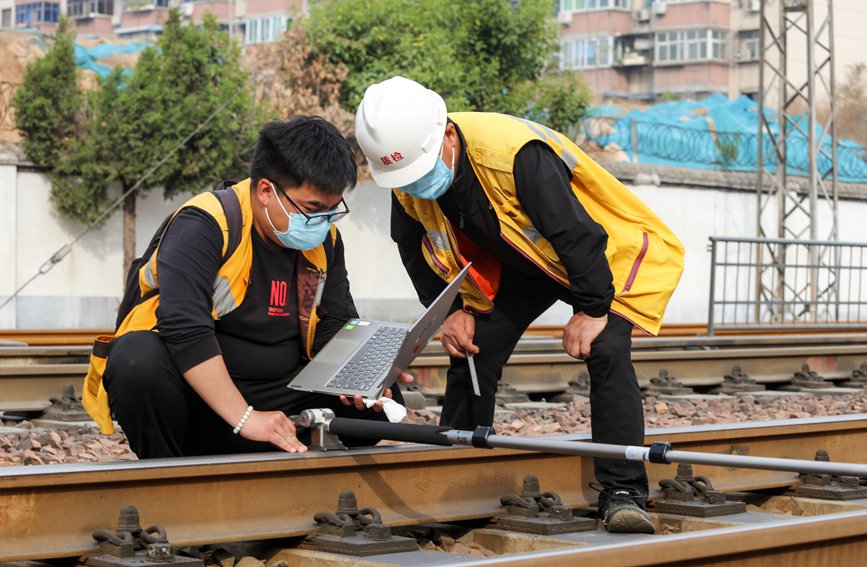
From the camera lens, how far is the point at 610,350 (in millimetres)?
4676

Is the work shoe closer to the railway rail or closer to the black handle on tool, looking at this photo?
the railway rail

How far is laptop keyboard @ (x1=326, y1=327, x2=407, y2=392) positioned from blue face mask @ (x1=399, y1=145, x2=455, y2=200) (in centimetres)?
49

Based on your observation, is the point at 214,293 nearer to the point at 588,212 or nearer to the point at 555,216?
the point at 555,216

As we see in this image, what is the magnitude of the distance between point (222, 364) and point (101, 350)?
1.68ft

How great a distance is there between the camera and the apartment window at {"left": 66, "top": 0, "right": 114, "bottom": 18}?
78.1m

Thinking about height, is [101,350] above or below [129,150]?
below

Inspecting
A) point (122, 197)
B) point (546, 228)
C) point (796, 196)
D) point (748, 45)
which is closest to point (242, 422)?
point (546, 228)

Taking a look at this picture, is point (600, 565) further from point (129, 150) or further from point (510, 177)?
point (129, 150)

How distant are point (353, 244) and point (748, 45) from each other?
4944 centimetres

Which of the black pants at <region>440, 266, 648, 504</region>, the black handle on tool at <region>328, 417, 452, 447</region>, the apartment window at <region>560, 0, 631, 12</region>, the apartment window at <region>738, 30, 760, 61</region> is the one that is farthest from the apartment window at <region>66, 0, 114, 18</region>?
the black handle on tool at <region>328, 417, 452, 447</region>

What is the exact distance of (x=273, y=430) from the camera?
4375 mm

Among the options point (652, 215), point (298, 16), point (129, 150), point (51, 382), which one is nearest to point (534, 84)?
point (298, 16)

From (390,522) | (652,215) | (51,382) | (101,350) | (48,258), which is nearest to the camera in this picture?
(390,522)

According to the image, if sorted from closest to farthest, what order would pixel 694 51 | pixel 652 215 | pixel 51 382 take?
pixel 652 215
pixel 51 382
pixel 694 51
